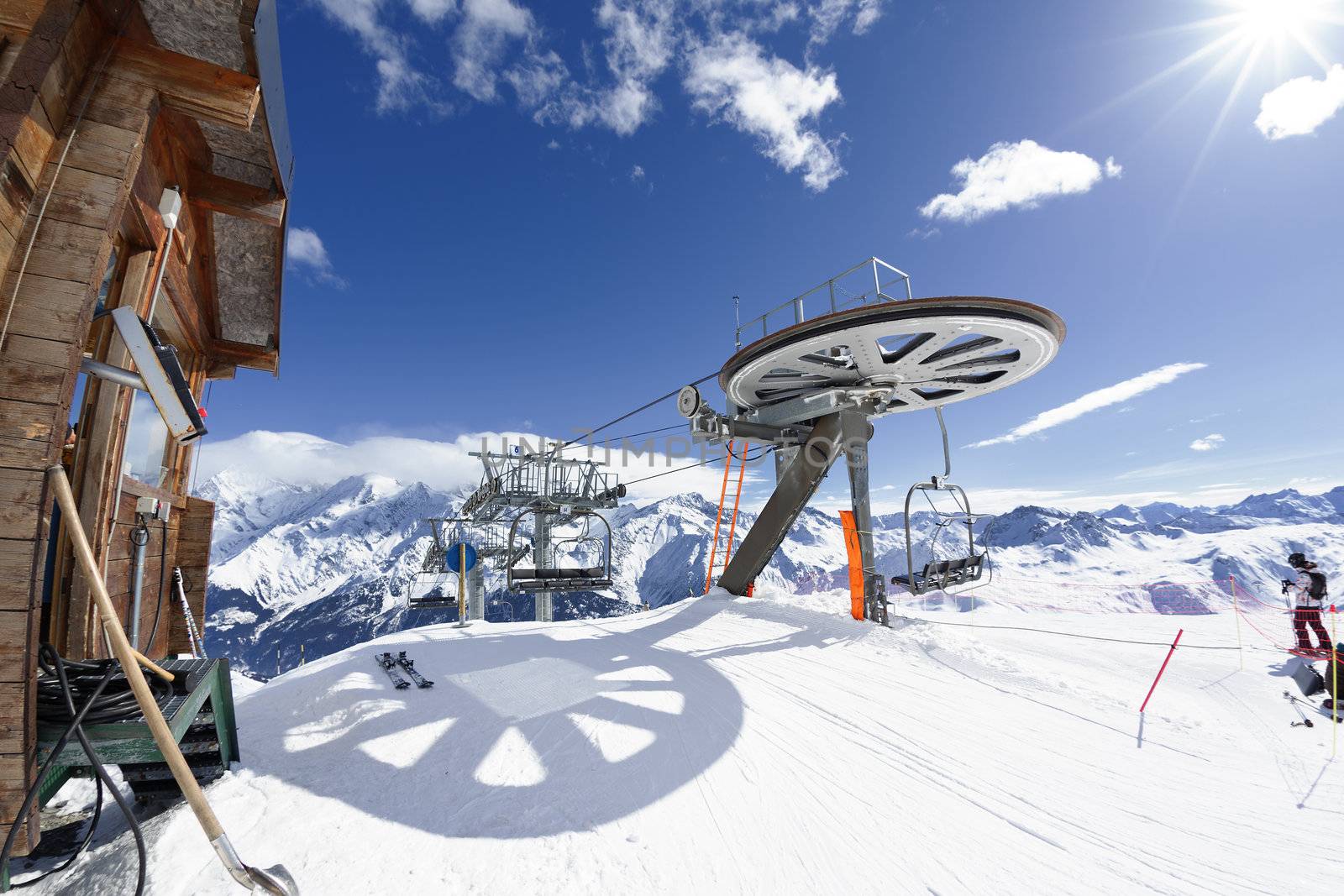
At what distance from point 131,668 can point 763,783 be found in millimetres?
3397

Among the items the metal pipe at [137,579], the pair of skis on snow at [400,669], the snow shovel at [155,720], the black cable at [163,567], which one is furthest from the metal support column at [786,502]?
the snow shovel at [155,720]

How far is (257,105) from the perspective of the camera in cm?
356

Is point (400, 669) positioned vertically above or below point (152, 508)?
below

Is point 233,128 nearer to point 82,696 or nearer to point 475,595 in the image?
point 82,696

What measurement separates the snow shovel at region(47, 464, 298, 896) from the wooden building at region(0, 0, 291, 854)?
1.55 ft

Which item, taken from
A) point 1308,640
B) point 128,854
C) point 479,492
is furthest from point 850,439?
point 479,492

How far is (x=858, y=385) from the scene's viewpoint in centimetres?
1061

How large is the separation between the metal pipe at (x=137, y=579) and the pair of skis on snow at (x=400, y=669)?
2204 mm

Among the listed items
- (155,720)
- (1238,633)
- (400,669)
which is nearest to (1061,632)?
(1238,633)

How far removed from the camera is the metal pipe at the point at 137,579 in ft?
15.8

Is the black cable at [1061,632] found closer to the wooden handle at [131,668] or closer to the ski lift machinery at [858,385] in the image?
the ski lift machinery at [858,385]

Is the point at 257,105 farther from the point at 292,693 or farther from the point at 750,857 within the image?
the point at 750,857

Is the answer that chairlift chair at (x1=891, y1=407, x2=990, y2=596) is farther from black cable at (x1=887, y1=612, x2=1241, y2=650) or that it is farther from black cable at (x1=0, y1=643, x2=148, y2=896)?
black cable at (x1=0, y1=643, x2=148, y2=896)

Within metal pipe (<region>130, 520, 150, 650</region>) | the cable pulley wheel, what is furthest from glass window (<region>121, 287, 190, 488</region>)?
the cable pulley wheel
